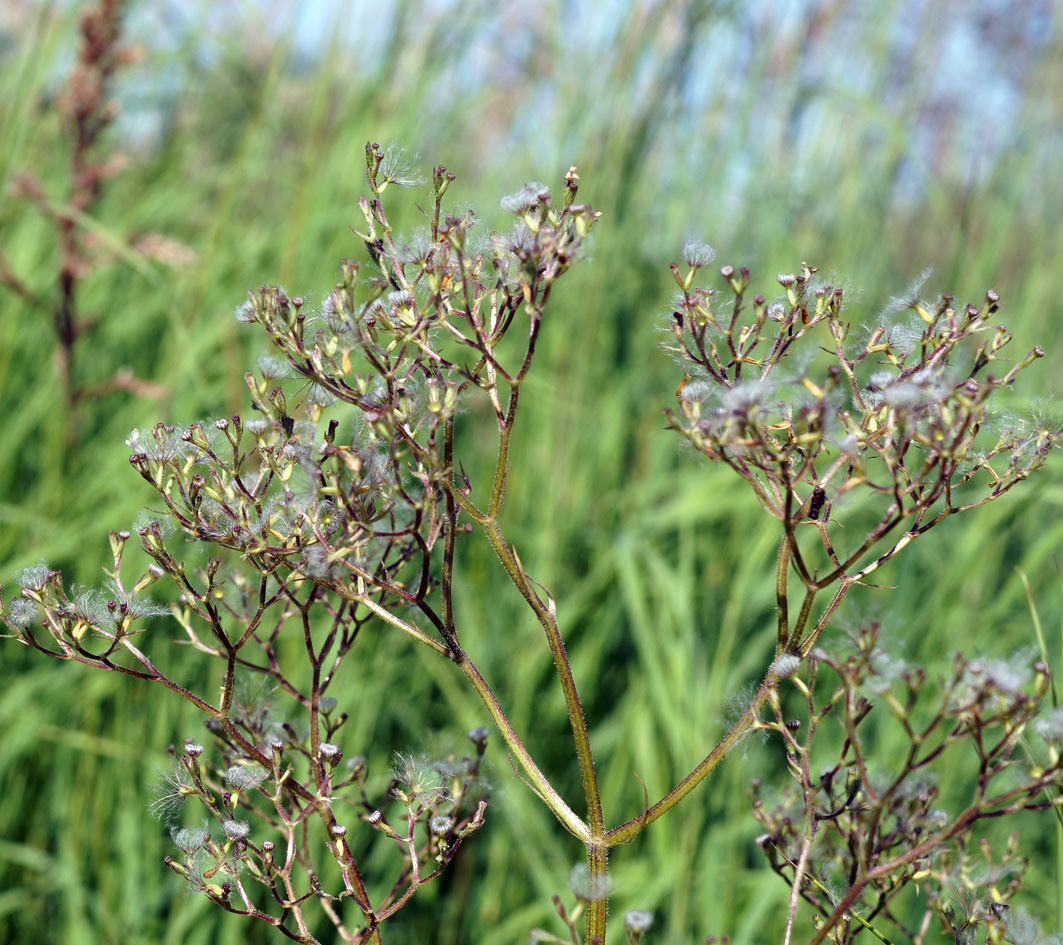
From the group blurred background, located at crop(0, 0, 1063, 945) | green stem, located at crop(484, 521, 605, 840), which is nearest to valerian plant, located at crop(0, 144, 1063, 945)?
green stem, located at crop(484, 521, 605, 840)

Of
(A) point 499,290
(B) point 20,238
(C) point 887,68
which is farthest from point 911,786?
(B) point 20,238

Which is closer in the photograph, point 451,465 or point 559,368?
point 451,465

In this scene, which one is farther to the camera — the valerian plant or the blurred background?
the blurred background

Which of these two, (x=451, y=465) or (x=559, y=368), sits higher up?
(x=559, y=368)

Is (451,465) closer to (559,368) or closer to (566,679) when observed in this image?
(566,679)

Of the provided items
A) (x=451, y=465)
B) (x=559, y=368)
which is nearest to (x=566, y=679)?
(x=451, y=465)

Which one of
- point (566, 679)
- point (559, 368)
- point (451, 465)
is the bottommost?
point (566, 679)

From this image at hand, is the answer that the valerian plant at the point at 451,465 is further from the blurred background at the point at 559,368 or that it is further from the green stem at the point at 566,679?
the blurred background at the point at 559,368

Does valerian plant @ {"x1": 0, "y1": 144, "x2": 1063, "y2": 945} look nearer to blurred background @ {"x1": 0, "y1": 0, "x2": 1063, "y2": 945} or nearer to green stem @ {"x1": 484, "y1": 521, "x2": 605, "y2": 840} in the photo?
green stem @ {"x1": 484, "y1": 521, "x2": 605, "y2": 840}

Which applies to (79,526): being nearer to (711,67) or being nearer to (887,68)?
(711,67)

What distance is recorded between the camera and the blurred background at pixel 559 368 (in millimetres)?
2123

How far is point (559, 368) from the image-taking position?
2686 millimetres

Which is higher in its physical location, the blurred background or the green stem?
the blurred background

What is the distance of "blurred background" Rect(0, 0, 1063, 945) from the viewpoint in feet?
6.97
